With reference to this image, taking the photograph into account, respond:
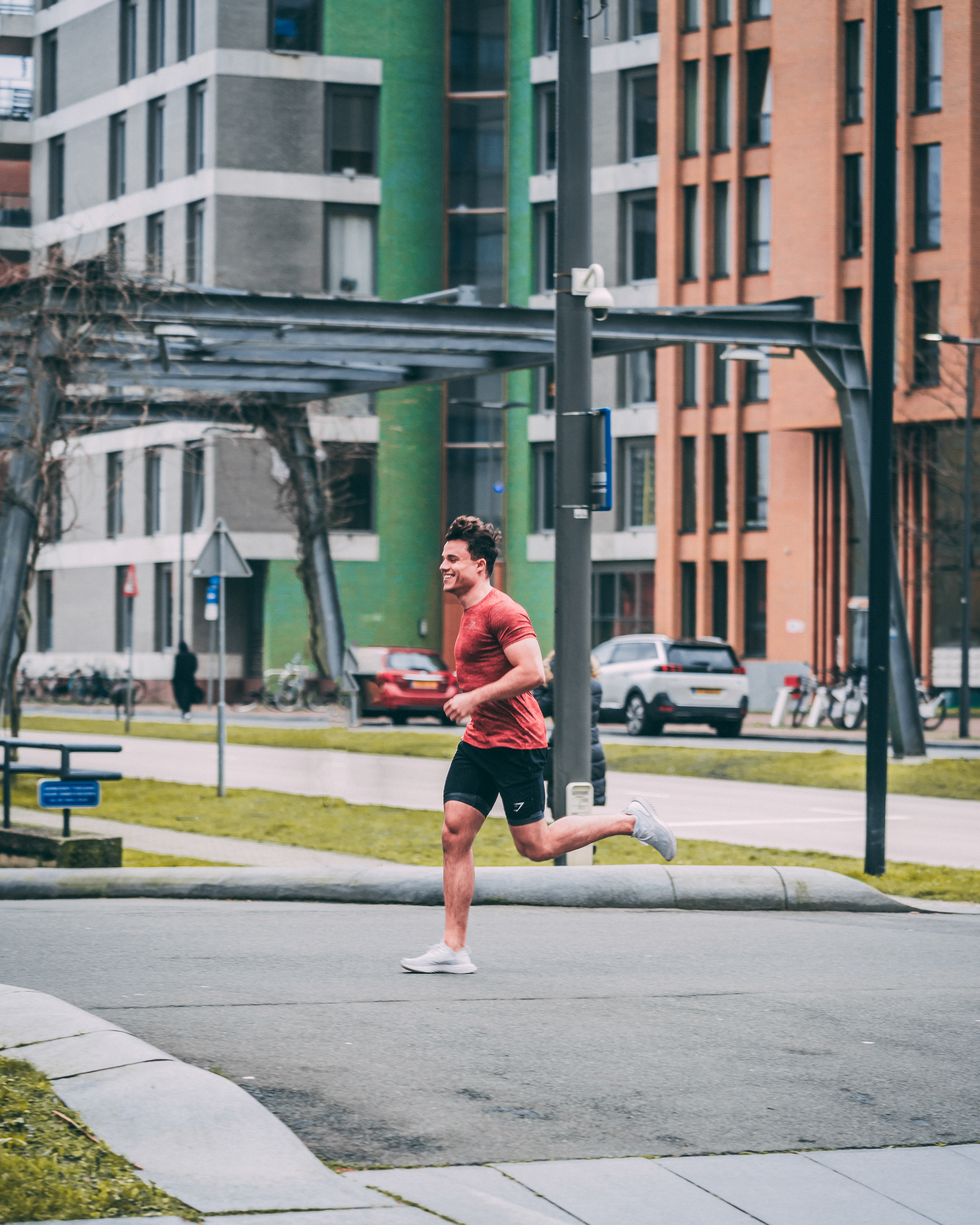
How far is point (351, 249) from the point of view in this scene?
5141 centimetres

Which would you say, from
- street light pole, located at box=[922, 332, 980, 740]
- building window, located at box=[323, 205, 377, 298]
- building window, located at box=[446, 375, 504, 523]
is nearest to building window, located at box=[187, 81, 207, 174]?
building window, located at box=[323, 205, 377, 298]

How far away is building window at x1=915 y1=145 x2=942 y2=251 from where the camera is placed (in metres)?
42.7

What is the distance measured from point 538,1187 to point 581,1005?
2460 millimetres

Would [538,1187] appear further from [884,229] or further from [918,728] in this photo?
[918,728]

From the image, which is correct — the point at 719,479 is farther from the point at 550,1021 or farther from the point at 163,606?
the point at 550,1021

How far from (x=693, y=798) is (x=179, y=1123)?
14659mm

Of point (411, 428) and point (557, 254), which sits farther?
point (411, 428)

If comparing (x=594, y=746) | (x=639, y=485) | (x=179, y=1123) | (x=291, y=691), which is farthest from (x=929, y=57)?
(x=179, y=1123)

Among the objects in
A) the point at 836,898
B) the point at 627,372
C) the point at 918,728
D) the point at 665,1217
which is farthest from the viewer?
the point at 627,372

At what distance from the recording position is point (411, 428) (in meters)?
51.6

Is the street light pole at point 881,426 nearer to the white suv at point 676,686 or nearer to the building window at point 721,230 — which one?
the white suv at point 676,686

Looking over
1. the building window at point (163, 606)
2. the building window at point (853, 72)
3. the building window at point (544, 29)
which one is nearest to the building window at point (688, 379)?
the building window at point (853, 72)

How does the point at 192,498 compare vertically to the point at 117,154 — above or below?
below

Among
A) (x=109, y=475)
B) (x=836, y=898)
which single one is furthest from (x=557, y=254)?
(x=109, y=475)
